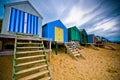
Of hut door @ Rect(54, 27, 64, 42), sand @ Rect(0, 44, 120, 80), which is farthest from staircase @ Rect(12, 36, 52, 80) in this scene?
hut door @ Rect(54, 27, 64, 42)

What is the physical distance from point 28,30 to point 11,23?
1148 mm

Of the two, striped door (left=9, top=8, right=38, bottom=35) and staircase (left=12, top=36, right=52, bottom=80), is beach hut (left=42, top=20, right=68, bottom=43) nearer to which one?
striped door (left=9, top=8, right=38, bottom=35)

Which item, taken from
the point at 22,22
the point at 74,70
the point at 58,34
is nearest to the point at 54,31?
the point at 58,34

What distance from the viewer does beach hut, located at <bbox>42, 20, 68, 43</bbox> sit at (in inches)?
309

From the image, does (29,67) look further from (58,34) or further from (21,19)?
(58,34)

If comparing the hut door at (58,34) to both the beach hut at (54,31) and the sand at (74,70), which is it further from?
A: the sand at (74,70)

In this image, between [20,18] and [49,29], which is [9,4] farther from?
[49,29]

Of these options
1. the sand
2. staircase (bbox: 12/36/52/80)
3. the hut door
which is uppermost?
the hut door

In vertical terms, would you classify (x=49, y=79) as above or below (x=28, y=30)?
below

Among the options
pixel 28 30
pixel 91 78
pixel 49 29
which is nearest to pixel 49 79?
pixel 91 78

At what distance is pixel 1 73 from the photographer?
2.83 metres

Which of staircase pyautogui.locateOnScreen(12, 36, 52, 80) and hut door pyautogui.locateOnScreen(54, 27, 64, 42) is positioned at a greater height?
hut door pyautogui.locateOnScreen(54, 27, 64, 42)

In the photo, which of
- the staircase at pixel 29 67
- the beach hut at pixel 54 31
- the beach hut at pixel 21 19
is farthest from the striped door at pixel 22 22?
the beach hut at pixel 54 31

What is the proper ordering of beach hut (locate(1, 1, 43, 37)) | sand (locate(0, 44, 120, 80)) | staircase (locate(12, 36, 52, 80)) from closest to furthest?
staircase (locate(12, 36, 52, 80)) < sand (locate(0, 44, 120, 80)) < beach hut (locate(1, 1, 43, 37))
